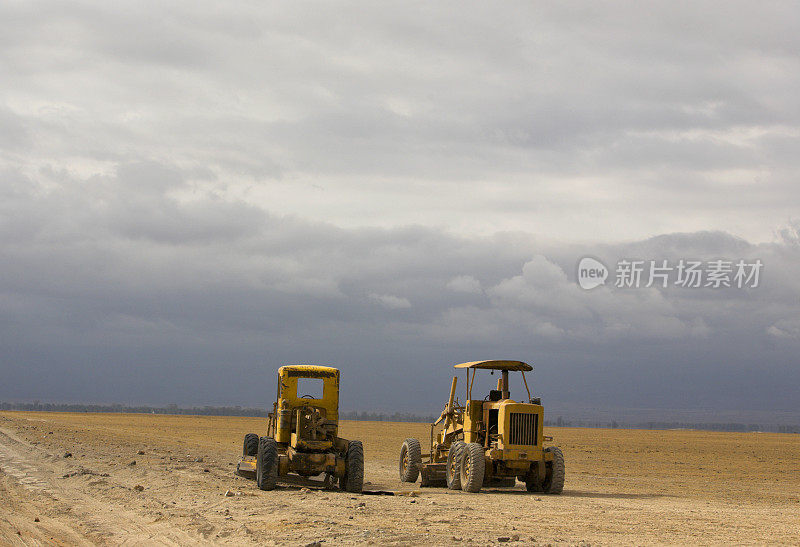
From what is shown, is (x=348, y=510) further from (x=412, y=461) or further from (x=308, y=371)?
(x=412, y=461)

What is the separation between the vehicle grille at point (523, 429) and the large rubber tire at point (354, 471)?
4104 millimetres

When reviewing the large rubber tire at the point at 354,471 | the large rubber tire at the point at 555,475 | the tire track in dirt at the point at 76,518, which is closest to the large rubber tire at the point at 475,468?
the large rubber tire at the point at 555,475

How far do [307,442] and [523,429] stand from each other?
230 inches

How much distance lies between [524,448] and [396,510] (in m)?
6.36

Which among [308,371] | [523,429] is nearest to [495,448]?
[523,429]

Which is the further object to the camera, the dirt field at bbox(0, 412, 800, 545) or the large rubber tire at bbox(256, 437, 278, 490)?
the large rubber tire at bbox(256, 437, 278, 490)

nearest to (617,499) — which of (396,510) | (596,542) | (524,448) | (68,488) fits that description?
(524,448)

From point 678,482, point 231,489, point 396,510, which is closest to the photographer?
point 396,510

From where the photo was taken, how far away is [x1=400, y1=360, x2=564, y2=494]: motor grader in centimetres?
2425

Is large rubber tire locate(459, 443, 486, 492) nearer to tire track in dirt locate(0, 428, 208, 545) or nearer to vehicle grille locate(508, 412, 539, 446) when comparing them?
vehicle grille locate(508, 412, 539, 446)

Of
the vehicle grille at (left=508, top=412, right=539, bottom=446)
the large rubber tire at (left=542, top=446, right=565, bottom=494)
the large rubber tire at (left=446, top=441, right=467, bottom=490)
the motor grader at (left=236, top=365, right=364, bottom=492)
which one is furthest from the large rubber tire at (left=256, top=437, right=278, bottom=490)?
the large rubber tire at (left=542, top=446, right=565, bottom=494)

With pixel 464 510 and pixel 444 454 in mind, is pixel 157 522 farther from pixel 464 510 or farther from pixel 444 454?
pixel 444 454

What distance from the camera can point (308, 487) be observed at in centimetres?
2456

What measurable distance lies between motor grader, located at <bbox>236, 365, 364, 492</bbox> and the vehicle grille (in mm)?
4163
